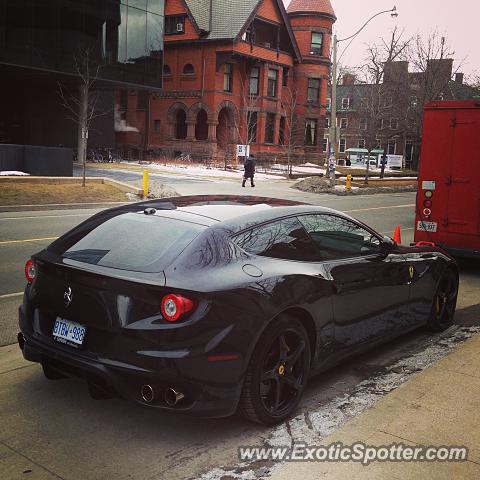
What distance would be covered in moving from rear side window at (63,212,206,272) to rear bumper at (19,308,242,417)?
60 cm

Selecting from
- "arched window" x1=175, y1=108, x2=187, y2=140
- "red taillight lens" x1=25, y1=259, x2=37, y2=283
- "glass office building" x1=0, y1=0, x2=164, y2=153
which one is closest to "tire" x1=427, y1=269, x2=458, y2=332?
"red taillight lens" x1=25, y1=259, x2=37, y2=283

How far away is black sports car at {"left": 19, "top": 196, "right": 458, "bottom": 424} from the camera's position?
3.64m

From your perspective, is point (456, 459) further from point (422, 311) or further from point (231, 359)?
point (422, 311)

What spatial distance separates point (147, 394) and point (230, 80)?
46309 millimetres

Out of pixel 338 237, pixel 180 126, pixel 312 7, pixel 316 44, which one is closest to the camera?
pixel 338 237

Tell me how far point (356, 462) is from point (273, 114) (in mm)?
48447

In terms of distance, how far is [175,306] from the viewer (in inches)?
142

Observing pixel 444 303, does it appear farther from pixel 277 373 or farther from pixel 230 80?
pixel 230 80

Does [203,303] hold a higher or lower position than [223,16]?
lower

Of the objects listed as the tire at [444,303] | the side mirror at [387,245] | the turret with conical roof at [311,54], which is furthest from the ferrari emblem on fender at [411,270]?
the turret with conical roof at [311,54]

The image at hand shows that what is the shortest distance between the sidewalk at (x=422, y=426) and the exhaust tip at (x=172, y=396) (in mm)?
694

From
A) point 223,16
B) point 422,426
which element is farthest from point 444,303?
point 223,16

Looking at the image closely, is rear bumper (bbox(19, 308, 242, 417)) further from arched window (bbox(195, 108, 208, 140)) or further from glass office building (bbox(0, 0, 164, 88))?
arched window (bbox(195, 108, 208, 140))

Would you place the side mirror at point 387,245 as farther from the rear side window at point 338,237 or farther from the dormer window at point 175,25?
the dormer window at point 175,25
